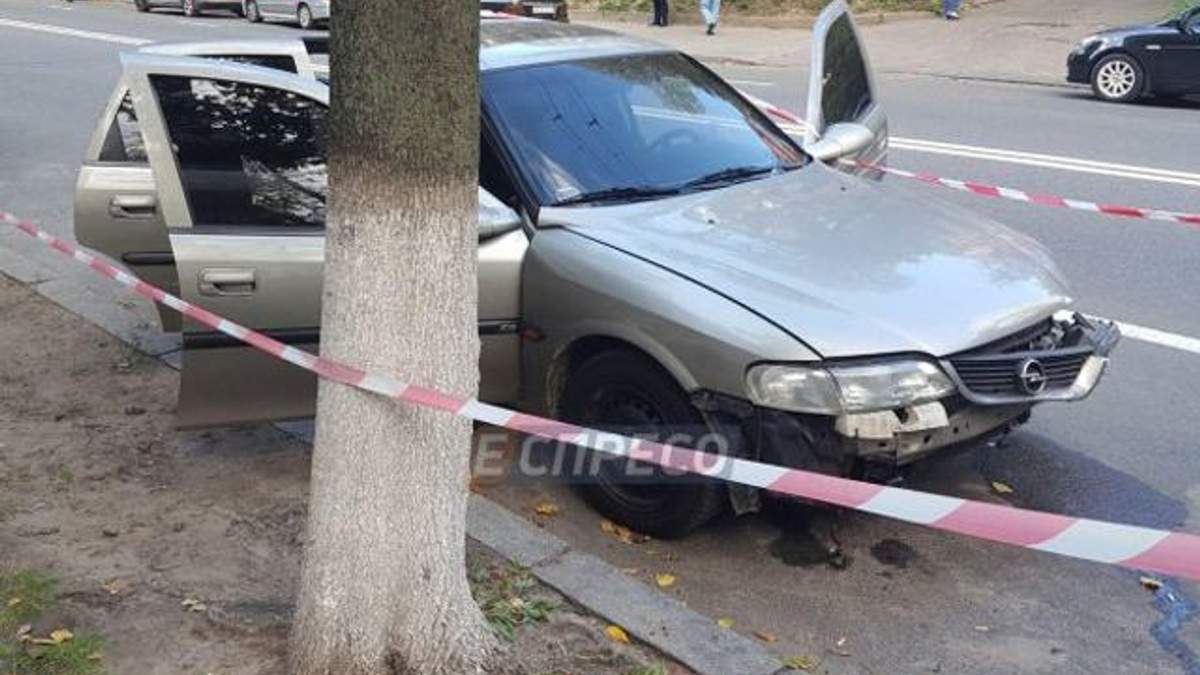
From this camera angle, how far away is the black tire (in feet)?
86.7

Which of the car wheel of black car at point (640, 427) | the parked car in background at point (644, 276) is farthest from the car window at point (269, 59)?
the car wheel of black car at point (640, 427)

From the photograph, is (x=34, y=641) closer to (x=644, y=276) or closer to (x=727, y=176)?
(x=644, y=276)

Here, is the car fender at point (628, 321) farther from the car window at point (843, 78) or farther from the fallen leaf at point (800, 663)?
the car window at point (843, 78)

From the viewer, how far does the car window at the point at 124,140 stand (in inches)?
211

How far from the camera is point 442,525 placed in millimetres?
3158

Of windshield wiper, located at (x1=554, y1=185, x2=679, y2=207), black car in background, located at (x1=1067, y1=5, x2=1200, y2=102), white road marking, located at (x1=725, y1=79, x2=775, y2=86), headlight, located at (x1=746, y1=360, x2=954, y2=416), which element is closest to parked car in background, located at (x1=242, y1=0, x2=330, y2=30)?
white road marking, located at (x1=725, y1=79, x2=775, y2=86)

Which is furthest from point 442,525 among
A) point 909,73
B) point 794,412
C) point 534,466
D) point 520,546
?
point 909,73

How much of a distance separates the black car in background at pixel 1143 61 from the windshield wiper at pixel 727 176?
1136 centimetres

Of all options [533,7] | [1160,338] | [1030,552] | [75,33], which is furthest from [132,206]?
[75,33]

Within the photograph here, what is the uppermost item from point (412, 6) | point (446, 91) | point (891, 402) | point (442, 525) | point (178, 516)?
point (412, 6)

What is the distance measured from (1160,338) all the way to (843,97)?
2.10m

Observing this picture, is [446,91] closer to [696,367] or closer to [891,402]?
[696,367]

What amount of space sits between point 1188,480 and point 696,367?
2297 millimetres

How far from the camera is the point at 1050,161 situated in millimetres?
10828
